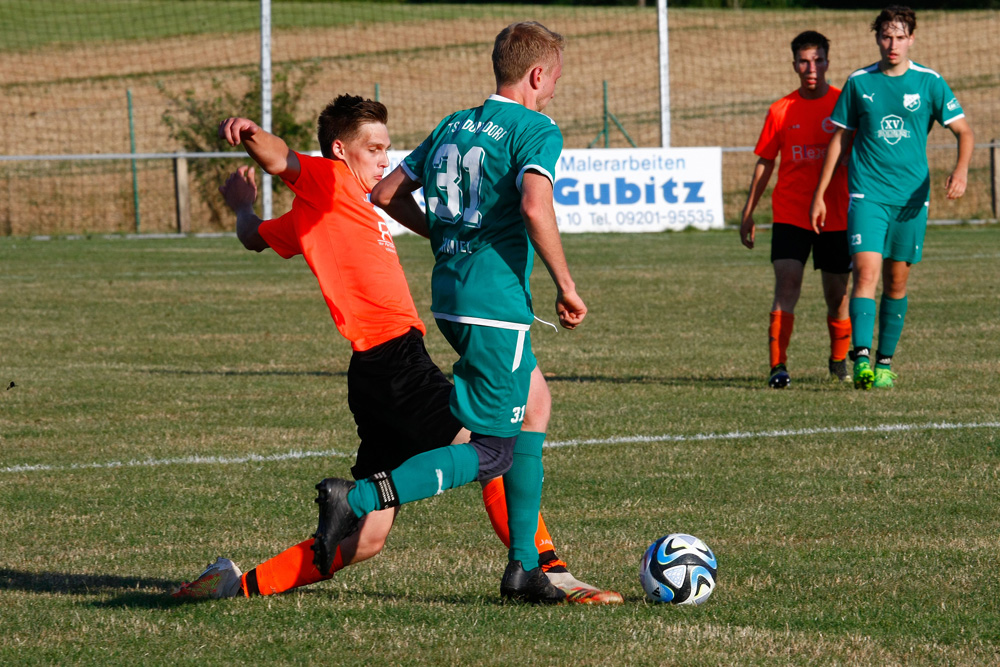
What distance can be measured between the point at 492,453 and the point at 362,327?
633mm

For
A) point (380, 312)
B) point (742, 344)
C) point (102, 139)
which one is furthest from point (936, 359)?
point (102, 139)

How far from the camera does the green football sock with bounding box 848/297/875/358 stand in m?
8.66

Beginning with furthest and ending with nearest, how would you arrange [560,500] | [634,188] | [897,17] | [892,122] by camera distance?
1. [634,188]
2. [892,122]
3. [897,17]
4. [560,500]

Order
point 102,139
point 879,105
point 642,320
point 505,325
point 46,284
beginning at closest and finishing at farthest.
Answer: point 505,325 → point 879,105 → point 642,320 → point 46,284 → point 102,139

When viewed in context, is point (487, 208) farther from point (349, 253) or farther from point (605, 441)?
point (605, 441)

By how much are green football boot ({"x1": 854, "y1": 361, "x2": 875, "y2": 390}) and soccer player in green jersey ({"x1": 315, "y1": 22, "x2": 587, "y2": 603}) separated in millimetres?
4634

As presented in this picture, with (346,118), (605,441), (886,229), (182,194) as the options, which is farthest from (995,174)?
(346,118)

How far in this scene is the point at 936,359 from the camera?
32.6ft

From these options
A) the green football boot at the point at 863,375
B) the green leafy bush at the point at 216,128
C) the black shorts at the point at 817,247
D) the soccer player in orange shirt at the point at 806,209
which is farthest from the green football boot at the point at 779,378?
the green leafy bush at the point at 216,128

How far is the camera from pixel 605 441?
7113 millimetres

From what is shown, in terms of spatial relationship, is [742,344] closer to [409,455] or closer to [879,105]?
[879,105]

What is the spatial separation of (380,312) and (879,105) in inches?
210

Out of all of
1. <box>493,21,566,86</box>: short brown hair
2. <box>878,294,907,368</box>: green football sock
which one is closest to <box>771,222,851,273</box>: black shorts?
<box>878,294,907,368</box>: green football sock

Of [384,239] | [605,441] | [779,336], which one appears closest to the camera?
[384,239]
